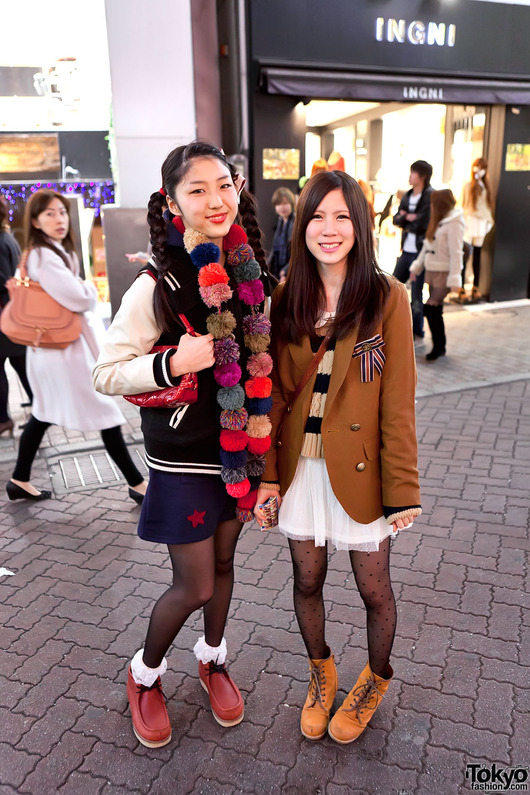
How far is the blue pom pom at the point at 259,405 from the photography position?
2275mm

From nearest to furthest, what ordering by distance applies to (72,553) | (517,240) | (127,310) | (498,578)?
(127,310), (498,578), (72,553), (517,240)

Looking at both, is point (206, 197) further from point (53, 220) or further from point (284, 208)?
point (284, 208)

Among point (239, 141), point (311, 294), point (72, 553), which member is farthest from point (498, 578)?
point (239, 141)

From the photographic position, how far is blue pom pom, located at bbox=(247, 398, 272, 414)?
89.6 inches

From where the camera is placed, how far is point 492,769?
246 centimetres

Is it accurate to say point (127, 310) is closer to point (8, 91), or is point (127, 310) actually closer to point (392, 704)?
point (392, 704)

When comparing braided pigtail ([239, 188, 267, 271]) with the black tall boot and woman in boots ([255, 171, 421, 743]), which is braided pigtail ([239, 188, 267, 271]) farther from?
the black tall boot

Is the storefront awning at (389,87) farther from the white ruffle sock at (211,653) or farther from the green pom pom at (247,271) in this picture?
the white ruffle sock at (211,653)

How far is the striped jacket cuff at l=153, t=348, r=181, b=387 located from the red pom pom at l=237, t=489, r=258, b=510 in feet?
1.73

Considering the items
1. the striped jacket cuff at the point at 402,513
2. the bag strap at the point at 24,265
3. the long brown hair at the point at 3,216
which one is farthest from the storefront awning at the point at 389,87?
the striped jacket cuff at the point at 402,513

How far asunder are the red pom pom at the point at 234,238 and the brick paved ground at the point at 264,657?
75.6 inches

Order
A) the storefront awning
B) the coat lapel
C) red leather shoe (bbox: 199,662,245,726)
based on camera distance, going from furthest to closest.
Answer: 1. the storefront awning
2. red leather shoe (bbox: 199,662,245,726)
3. the coat lapel

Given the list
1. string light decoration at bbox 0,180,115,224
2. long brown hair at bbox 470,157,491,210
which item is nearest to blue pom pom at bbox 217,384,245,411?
string light decoration at bbox 0,180,115,224

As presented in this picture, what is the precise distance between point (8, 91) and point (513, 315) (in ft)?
27.2
